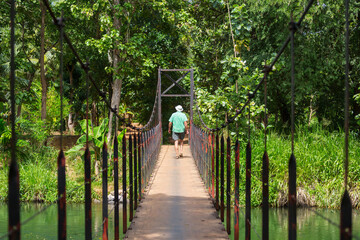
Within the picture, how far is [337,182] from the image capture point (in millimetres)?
7422

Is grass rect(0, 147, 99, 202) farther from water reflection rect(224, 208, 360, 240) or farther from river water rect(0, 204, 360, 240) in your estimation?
water reflection rect(224, 208, 360, 240)

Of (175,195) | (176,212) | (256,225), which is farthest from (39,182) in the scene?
(176,212)

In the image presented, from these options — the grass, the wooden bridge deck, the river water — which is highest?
the wooden bridge deck

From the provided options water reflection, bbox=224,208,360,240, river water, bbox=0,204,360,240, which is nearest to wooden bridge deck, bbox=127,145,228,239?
water reflection, bbox=224,208,360,240

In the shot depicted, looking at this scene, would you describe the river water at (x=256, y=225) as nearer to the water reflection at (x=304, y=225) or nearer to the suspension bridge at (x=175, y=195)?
the water reflection at (x=304, y=225)

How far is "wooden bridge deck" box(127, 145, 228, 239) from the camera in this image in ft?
11.5

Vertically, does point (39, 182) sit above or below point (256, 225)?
above

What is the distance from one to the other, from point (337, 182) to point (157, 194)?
10.9 ft

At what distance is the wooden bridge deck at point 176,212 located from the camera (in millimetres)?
3520

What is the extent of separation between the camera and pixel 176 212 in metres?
4.32

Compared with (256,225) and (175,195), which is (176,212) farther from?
(256,225)

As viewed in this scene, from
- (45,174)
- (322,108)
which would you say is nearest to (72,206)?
(45,174)

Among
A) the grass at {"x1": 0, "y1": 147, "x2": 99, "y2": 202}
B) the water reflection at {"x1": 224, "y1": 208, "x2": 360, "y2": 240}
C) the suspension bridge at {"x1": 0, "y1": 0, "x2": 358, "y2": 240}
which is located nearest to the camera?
the suspension bridge at {"x1": 0, "y1": 0, "x2": 358, "y2": 240}

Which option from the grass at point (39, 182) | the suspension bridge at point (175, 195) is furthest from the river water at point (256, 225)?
the suspension bridge at point (175, 195)
